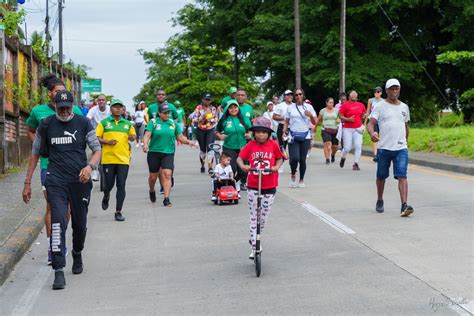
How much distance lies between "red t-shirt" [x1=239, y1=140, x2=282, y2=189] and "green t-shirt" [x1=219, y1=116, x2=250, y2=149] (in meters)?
5.35

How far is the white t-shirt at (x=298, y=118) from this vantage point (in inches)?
614

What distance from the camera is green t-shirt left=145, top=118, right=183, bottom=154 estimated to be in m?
13.2

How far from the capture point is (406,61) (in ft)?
136

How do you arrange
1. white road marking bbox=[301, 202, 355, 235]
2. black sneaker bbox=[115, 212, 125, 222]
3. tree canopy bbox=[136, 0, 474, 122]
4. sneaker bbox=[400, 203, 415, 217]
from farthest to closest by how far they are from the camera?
tree canopy bbox=[136, 0, 474, 122]
black sneaker bbox=[115, 212, 125, 222]
sneaker bbox=[400, 203, 415, 217]
white road marking bbox=[301, 202, 355, 235]

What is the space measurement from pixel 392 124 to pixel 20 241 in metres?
5.36

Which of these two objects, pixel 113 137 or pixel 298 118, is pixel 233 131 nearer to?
pixel 298 118

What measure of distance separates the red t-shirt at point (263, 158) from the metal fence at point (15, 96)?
10893 mm

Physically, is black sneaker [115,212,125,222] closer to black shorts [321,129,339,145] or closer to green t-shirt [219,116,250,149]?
green t-shirt [219,116,250,149]

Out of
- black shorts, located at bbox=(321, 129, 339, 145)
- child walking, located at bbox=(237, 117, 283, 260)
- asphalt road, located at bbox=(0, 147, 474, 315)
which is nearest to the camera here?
asphalt road, located at bbox=(0, 147, 474, 315)

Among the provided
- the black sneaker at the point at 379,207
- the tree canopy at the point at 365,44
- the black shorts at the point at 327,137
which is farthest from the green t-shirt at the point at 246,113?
the tree canopy at the point at 365,44

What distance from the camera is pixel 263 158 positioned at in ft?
27.9

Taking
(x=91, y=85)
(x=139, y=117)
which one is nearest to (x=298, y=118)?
(x=139, y=117)

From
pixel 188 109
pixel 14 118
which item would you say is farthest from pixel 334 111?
pixel 188 109

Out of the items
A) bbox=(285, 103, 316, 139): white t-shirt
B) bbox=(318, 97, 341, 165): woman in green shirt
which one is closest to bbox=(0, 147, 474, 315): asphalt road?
bbox=(285, 103, 316, 139): white t-shirt
